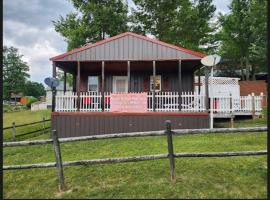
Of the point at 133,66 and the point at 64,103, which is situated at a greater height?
the point at 133,66

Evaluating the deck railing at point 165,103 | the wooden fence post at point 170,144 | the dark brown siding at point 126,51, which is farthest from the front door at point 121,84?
A: the wooden fence post at point 170,144

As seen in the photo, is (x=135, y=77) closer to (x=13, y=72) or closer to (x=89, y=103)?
(x=89, y=103)

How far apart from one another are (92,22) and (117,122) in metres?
17.1

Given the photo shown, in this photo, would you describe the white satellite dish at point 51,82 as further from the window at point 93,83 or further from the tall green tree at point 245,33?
the tall green tree at point 245,33

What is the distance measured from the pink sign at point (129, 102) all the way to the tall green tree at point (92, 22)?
50.6ft

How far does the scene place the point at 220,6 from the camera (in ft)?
123

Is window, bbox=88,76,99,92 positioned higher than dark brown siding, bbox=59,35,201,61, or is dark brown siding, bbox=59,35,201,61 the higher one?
dark brown siding, bbox=59,35,201,61

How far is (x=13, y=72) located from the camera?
2911 inches

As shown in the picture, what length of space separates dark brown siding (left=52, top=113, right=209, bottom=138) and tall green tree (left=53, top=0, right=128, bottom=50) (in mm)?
15205

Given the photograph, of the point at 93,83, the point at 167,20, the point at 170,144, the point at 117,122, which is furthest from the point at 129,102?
the point at 167,20

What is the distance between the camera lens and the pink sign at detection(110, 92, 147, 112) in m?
14.1

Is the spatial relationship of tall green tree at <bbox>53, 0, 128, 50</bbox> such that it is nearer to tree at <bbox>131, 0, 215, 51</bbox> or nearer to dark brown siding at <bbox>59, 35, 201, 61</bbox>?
tree at <bbox>131, 0, 215, 51</bbox>

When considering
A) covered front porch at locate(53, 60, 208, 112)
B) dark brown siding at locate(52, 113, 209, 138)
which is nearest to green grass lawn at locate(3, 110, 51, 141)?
dark brown siding at locate(52, 113, 209, 138)

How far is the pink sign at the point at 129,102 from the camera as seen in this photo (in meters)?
14.1
